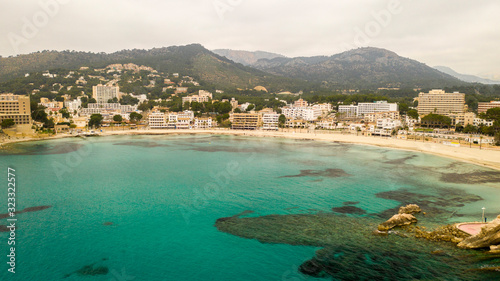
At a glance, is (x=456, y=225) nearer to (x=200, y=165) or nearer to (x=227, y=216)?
(x=227, y=216)

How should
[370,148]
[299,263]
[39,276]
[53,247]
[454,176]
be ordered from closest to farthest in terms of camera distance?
[39,276], [299,263], [53,247], [454,176], [370,148]

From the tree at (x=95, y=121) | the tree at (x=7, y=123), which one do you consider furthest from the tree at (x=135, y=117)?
the tree at (x=7, y=123)

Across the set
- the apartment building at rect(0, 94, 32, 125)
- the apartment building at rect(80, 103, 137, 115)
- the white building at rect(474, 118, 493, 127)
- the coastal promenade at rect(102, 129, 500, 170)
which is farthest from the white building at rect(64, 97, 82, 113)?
the white building at rect(474, 118, 493, 127)

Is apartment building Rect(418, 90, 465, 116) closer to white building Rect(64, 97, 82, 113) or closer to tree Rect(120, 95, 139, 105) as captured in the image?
tree Rect(120, 95, 139, 105)

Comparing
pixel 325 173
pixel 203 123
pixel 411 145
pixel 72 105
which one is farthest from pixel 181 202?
pixel 72 105

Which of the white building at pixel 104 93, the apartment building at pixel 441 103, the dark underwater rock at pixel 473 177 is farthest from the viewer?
the white building at pixel 104 93

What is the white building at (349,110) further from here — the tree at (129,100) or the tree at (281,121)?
the tree at (129,100)

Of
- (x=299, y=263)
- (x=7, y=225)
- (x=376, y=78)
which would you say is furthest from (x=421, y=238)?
(x=376, y=78)

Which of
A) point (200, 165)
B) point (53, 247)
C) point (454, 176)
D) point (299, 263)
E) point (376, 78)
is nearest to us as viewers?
point (299, 263)
